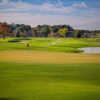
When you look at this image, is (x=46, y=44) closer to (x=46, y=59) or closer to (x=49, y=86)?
(x=46, y=59)

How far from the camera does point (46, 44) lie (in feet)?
53.0

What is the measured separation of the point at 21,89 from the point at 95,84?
1.74 meters

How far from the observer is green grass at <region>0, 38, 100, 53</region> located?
12352 mm

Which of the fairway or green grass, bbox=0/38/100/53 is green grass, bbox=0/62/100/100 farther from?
green grass, bbox=0/38/100/53

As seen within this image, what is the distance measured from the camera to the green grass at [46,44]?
12.4 meters

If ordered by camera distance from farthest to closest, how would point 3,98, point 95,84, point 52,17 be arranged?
point 52,17
point 95,84
point 3,98

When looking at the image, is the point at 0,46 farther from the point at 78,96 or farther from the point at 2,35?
the point at 78,96

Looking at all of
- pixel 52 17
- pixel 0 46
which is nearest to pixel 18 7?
pixel 52 17

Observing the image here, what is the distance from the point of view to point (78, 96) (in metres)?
3.34

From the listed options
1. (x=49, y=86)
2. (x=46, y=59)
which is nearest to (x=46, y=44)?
(x=46, y=59)

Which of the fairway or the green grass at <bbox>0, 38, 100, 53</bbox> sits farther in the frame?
the green grass at <bbox>0, 38, 100, 53</bbox>

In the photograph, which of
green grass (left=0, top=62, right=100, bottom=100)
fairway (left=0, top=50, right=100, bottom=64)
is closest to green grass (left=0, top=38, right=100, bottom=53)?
fairway (left=0, top=50, right=100, bottom=64)

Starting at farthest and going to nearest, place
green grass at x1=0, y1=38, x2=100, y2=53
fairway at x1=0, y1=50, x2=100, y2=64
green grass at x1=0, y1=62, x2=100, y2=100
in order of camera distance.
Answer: green grass at x1=0, y1=38, x2=100, y2=53, fairway at x1=0, y1=50, x2=100, y2=64, green grass at x1=0, y1=62, x2=100, y2=100

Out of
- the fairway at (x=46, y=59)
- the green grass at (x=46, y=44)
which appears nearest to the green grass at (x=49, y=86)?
the fairway at (x=46, y=59)
